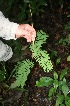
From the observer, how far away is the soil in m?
3.65

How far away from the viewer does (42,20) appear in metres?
4.34

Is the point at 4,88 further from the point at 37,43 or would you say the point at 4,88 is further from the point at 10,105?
the point at 37,43

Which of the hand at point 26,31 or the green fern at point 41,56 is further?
the green fern at point 41,56

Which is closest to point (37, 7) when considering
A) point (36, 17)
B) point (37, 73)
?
point (36, 17)

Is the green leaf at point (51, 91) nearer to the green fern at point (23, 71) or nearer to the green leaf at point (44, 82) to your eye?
the green leaf at point (44, 82)

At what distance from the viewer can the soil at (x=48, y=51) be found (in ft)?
12.0

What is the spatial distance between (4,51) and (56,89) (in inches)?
36.6

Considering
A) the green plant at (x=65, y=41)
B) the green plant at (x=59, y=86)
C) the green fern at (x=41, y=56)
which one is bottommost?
the green plant at (x=59, y=86)

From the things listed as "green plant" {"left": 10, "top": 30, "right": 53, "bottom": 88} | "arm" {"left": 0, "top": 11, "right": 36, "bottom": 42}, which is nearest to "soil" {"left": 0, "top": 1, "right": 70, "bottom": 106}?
"green plant" {"left": 10, "top": 30, "right": 53, "bottom": 88}

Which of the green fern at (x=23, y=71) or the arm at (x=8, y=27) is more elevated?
the arm at (x=8, y=27)

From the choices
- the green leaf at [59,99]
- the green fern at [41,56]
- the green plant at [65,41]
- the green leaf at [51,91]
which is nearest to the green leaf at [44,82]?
the green leaf at [51,91]

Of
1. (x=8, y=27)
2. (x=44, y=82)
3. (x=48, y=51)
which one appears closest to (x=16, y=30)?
(x=8, y=27)

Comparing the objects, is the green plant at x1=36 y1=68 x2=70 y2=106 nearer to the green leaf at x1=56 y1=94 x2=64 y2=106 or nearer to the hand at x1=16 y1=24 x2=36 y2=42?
the green leaf at x1=56 y1=94 x2=64 y2=106

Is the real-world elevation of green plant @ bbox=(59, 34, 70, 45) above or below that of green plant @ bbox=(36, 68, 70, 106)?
above
